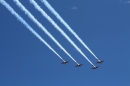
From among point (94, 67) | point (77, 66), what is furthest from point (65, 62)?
point (94, 67)

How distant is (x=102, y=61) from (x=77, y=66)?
7.28m

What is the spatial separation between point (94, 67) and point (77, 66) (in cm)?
653

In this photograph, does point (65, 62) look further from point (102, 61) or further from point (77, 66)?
point (102, 61)

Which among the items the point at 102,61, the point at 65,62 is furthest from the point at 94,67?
the point at 65,62

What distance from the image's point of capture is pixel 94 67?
84.9 m

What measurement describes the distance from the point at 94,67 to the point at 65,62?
10645 mm

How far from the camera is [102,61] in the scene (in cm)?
8438

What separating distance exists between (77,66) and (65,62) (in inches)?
163

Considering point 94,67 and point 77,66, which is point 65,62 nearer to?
point 77,66

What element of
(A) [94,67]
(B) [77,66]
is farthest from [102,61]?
(B) [77,66]

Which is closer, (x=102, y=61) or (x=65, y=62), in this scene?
(x=65, y=62)

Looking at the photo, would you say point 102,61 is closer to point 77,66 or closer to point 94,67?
point 94,67

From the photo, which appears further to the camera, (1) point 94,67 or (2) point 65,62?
(1) point 94,67

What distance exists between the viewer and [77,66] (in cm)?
7956
